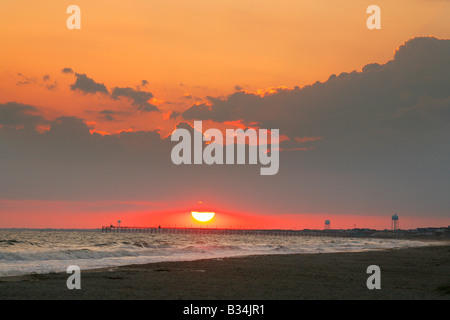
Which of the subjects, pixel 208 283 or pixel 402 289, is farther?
pixel 208 283

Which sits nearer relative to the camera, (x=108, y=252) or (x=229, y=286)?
(x=229, y=286)

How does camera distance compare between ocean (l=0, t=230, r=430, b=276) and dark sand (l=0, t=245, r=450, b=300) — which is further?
ocean (l=0, t=230, r=430, b=276)

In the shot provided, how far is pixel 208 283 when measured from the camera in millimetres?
21750

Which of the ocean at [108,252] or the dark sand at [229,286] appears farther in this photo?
the ocean at [108,252]
